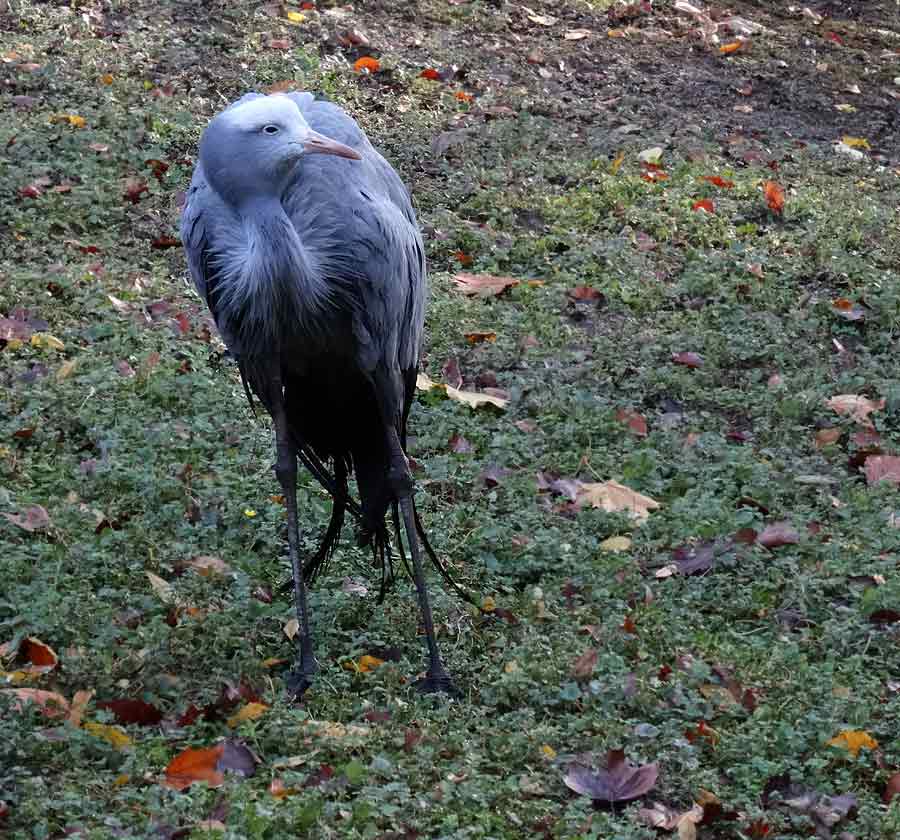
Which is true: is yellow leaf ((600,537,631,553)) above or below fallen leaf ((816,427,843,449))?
below

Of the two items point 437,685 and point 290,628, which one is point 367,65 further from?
point 437,685

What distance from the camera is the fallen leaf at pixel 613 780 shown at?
13.0ft

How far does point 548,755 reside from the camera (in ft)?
13.5

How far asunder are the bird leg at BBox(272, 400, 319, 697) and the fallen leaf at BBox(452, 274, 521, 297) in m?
2.54

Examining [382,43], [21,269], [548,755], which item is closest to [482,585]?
[548,755]

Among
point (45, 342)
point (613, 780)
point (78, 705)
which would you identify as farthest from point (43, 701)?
point (45, 342)

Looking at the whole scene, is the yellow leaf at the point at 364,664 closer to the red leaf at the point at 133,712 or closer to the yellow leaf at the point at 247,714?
the yellow leaf at the point at 247,714

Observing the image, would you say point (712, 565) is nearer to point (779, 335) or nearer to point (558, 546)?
point (558, 546)

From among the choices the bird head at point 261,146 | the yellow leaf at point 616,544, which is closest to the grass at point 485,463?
the yellow leaf at point 616,544

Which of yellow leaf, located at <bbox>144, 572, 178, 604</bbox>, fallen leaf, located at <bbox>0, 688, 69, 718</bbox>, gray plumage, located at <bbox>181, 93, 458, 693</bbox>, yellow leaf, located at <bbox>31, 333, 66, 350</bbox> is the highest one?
gray plumage, located at <bbox>181, 93, 458, 693</bbox>

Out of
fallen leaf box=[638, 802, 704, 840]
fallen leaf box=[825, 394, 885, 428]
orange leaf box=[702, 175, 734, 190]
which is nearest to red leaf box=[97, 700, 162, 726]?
fallen leaf box=[638, 802, 704, 840]

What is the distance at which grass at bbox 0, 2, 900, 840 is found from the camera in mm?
4035

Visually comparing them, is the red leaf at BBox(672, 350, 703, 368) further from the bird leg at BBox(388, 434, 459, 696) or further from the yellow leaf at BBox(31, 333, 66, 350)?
the yellow leaf at BBox(31, 333, 66, 350)

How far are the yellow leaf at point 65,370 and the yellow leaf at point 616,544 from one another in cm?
236
